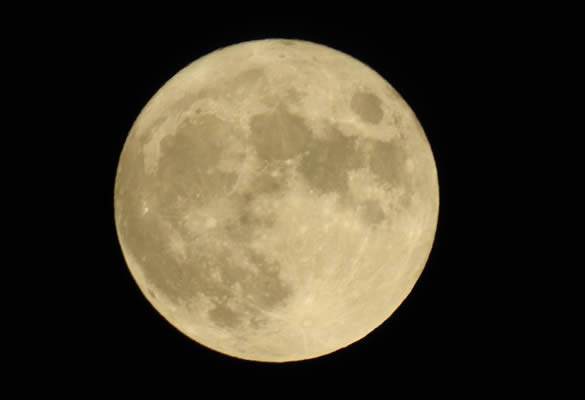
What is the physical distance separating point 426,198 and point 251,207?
1.38 m

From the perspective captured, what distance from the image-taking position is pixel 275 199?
15.1 feet

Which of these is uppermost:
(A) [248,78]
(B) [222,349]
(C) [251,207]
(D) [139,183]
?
(A) [248,78]

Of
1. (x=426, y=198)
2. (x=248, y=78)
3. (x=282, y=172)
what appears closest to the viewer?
(x=282, y=172)

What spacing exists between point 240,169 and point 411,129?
4.59 ft

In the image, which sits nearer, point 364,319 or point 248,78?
point 248,78

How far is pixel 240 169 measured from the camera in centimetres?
465

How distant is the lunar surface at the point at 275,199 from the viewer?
4.67 metres

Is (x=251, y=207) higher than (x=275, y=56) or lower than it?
lower

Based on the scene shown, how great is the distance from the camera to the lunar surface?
4668 millimetres

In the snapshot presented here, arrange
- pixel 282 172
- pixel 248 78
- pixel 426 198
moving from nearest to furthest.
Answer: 1. pixel 282 172
2. pixel 248 78
3. pixel 426 198

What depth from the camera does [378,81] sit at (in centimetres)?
545

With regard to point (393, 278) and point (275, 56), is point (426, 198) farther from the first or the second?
point (275, 56)

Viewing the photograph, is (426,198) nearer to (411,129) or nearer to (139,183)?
(411,129)

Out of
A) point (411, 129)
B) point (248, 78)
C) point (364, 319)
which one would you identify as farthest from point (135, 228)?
point (411, 129)
